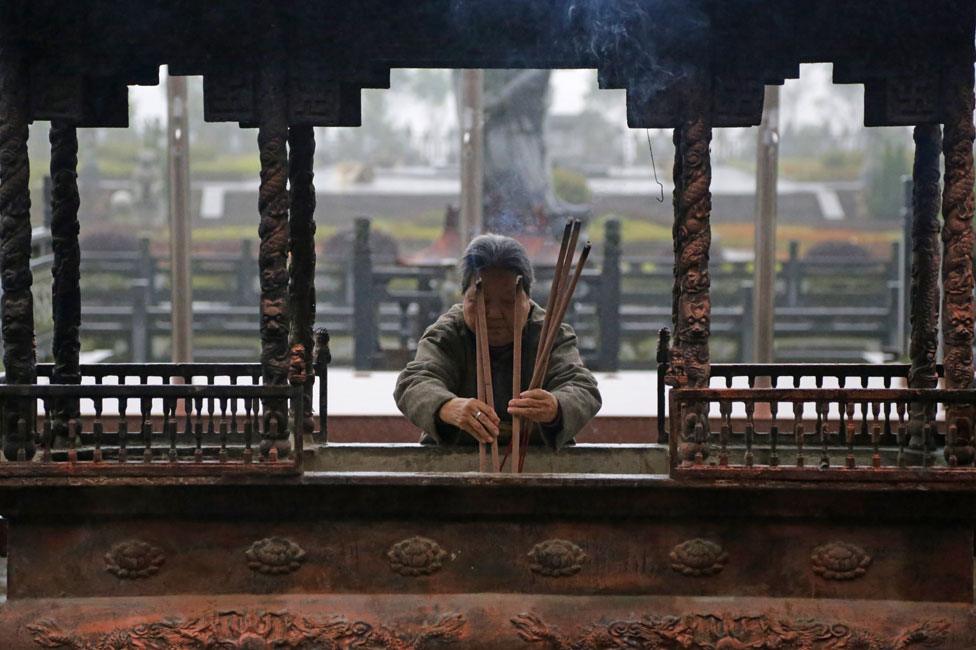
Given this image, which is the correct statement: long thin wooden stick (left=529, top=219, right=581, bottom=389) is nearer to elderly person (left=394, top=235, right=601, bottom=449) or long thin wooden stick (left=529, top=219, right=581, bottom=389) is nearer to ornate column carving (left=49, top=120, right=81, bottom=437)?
elderly person (left=394, top=235, right=601, bottom=449)

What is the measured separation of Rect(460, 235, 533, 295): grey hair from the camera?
536 centimetres

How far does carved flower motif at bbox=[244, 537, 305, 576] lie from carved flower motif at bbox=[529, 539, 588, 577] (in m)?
0.76

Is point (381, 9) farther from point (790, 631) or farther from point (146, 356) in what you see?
point (146, 356)

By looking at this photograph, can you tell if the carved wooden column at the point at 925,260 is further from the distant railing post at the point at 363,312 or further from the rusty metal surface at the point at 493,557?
the distant railing post at the point at 363,312

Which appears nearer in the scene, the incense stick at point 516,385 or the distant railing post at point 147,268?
the incense stick at point 516,385

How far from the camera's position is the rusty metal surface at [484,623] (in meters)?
4.84

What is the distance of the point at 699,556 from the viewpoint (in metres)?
4.89

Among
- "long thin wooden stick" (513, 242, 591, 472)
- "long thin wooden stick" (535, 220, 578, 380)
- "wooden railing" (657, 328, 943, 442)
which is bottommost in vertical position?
"wooden railing" (657, 328, 943, 442)

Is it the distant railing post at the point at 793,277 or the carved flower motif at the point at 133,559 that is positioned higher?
the distant railing post at the point at 793,277

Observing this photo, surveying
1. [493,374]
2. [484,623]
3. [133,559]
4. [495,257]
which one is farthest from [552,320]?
[133,559]

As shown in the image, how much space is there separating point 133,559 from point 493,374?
148 centimetres

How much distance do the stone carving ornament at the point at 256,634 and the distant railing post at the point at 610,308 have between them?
698cm

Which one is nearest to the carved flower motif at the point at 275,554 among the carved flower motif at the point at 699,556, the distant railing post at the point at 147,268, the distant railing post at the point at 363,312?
the carved flower motif at the point at 699,556

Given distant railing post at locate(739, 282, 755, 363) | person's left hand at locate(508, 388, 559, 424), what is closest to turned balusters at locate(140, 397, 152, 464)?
person's left hand at locate(508, 388, 559, 424)
